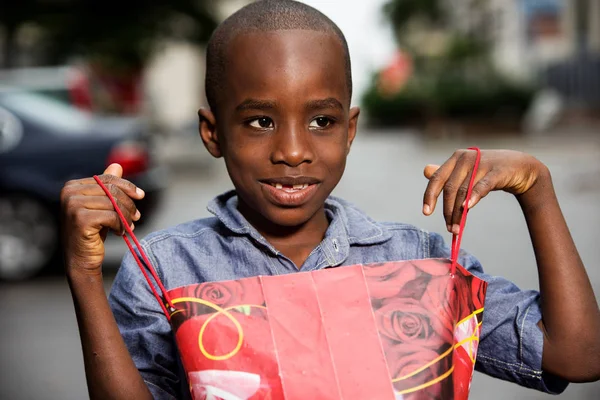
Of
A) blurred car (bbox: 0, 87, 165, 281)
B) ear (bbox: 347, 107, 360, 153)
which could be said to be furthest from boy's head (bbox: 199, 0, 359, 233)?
blurred car (bbox: 0, 87, 165, 281)

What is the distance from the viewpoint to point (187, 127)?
21812 millimetres

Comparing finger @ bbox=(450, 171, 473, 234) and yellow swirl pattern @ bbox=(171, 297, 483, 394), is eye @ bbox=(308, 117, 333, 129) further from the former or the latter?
yellow swirl pattern @ bbox=(171, 297, 483, 394)

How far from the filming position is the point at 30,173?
7.82 meters

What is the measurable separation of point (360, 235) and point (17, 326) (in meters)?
4.67

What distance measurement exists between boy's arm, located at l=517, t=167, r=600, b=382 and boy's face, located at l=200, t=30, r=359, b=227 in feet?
1.50

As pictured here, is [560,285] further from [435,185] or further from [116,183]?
[116,183]

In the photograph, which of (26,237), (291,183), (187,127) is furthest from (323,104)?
(187,127)

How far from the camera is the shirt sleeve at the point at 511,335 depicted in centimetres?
198

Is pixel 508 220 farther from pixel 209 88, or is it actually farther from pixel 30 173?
pixel 209 88

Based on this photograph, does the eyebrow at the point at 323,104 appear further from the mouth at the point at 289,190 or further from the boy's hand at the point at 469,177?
the boy's hand at the point at 469,177

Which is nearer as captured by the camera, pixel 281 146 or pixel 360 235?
pixel 281 146

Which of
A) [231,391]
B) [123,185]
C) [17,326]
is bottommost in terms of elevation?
[17,326]

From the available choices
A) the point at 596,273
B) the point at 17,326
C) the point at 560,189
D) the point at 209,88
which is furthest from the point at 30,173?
the point at 560,189

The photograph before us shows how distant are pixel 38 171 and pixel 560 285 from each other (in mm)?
6594
